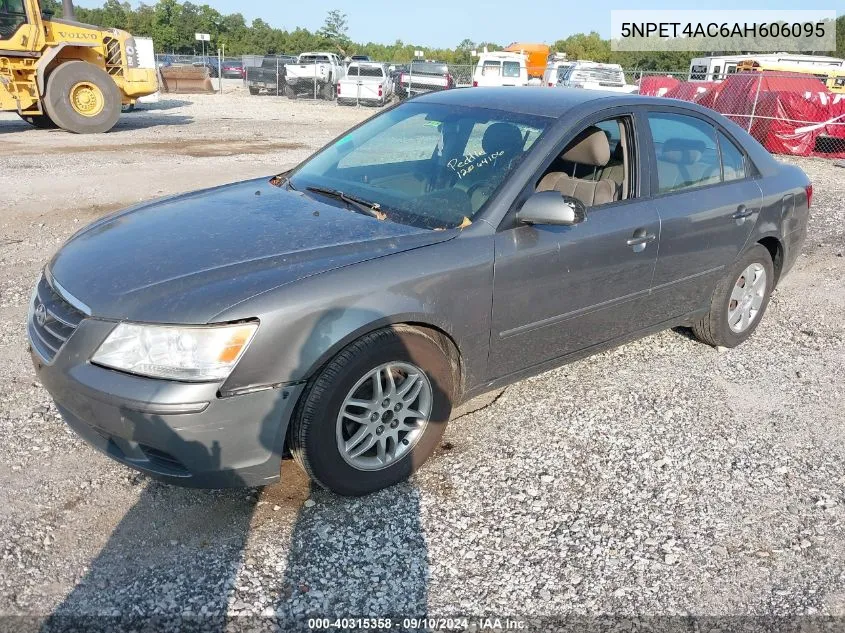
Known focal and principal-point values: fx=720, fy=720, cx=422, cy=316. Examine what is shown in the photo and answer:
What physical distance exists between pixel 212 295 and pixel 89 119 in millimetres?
15296

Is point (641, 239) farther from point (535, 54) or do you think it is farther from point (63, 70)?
point (535, 54)

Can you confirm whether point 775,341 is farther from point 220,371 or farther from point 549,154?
point 220,371

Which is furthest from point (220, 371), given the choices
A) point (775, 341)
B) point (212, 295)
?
point (775, 341)

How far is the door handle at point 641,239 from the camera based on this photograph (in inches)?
149

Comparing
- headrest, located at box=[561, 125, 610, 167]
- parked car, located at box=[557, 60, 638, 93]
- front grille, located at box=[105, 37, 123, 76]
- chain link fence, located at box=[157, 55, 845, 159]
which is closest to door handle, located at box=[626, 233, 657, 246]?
headrest, located at box=[561, 125, 610, 167]

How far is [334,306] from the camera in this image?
108 inches

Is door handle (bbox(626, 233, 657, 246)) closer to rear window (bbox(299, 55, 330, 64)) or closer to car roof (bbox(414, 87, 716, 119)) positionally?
car roof (bbox(414, 87, 716, 119))

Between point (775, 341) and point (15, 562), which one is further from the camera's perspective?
point (775, 341)

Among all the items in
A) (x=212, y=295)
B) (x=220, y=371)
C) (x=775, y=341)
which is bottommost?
(x=775, y=341)

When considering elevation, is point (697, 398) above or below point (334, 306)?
below

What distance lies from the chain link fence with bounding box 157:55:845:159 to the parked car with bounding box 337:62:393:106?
0.04 metres

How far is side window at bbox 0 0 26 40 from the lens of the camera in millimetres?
14305

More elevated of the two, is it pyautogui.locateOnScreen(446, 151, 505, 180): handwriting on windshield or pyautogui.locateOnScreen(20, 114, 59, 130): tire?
pyautogui.locateOnScreen(446, 151, 505, 180): handwriting on windshield

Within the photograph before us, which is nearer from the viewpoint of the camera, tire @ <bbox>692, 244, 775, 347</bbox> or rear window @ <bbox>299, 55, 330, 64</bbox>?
tire @ <bbox>692, 244, 775, 347</bbox>
